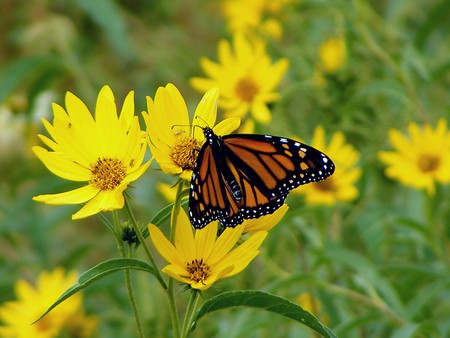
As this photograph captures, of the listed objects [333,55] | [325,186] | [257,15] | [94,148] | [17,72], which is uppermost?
[257,15]

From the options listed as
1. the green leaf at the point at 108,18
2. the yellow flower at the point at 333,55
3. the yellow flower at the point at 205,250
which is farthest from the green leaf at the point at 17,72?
the yellow flower at the point at 205,250

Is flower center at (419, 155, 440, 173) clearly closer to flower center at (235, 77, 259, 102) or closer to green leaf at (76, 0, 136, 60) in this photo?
flower center at (235, 77, 259, 102)

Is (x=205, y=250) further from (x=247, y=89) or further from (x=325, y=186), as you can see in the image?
(x=247, y=89)

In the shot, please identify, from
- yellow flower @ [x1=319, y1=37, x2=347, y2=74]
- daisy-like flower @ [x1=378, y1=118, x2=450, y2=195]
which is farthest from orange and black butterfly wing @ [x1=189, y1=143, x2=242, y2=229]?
yellow flower @ [x1=319, y1=37, x2=347, y2=74]

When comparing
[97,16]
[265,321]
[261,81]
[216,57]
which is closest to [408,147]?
[261,81]

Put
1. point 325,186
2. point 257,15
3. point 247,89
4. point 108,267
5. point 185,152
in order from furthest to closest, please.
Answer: point 257,15 < point 247,89 < point 325,186 < point 185,152 < point 108,267

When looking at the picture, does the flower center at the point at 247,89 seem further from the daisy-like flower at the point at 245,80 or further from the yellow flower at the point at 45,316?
the yellow flower at the point at 45,316

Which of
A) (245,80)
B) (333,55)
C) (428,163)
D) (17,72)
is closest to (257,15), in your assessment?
(333,55)
